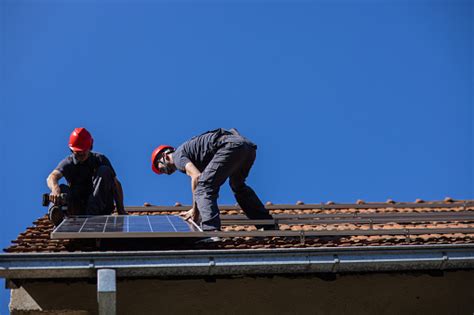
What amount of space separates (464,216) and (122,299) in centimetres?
428

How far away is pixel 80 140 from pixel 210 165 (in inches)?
62.1

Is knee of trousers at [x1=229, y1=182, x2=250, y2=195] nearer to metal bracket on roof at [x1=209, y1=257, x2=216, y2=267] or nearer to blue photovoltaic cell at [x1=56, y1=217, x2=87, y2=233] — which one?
blue photovoltaic cell at [x1=56, y1=217, x2=87, y2=233]

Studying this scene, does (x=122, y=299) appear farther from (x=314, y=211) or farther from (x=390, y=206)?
(x=390, y=206)

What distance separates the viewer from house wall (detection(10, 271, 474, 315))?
7.32 metres

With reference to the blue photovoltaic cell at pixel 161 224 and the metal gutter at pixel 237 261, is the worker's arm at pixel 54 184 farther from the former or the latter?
the metal gutter at pixel 237 261

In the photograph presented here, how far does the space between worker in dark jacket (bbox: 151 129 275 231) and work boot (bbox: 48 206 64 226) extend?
1.17m

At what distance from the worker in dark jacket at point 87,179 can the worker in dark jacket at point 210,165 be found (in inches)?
22.9

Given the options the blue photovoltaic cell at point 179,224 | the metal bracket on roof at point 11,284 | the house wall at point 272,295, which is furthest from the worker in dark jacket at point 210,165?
the metal bracket on roof at point 11,284

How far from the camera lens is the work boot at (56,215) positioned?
28.9ft

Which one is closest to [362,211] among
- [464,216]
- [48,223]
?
[464,216]

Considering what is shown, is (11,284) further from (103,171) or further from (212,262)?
(103,171)

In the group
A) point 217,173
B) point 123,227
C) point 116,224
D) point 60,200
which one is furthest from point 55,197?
point 217,173

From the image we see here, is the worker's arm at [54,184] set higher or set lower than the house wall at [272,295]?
higher

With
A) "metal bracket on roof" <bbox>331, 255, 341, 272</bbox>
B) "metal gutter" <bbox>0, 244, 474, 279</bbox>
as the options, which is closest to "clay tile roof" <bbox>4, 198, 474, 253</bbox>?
"metal gutter" <bbox>0, 244, 474, 279</bbox>
